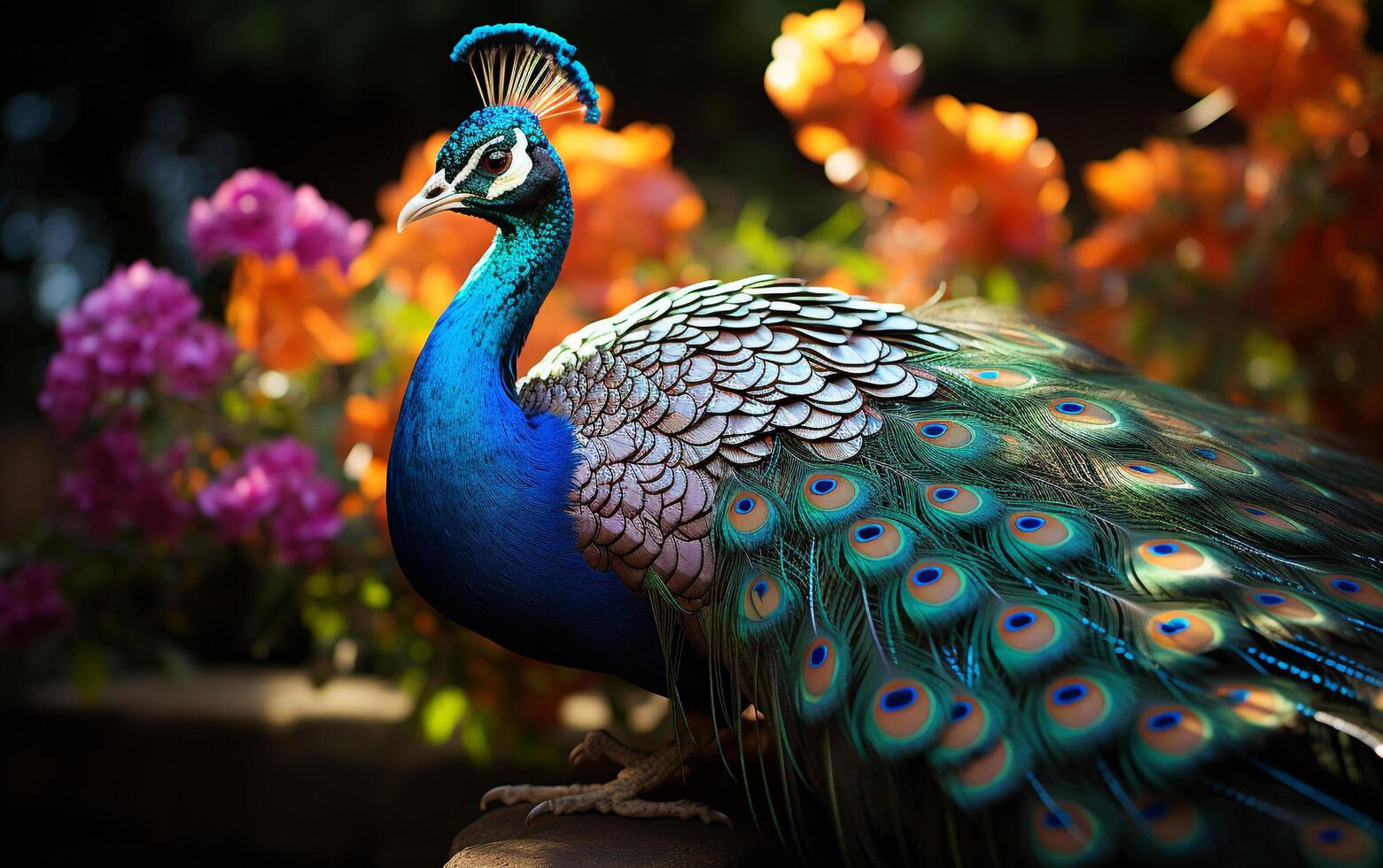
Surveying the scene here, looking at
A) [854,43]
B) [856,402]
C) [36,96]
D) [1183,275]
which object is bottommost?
[856,402]

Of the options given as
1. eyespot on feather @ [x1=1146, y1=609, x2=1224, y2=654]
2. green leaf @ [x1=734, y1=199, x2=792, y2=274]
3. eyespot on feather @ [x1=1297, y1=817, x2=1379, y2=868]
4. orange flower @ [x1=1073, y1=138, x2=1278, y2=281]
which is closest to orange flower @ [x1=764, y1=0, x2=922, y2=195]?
green leaf @ [x1=734, y1=199, x2=792, y2=274]

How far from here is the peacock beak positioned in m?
1.57

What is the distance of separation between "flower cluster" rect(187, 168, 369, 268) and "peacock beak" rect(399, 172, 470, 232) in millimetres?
687

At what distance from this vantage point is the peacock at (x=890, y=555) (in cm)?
120

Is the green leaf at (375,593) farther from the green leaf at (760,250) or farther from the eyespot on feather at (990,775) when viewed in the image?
the eyespot on feather at (990,775)

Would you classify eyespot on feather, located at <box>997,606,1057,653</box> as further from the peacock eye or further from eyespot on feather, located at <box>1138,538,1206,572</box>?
the peacock eye

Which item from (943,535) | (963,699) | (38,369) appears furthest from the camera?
(38,369)

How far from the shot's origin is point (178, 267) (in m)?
5.15

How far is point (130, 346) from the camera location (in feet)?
6.69

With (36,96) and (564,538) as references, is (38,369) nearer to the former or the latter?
(36,96)

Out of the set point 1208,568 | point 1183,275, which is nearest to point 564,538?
point 1208,568

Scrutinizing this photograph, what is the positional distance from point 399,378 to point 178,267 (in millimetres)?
3516

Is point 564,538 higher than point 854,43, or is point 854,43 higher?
point 854,43

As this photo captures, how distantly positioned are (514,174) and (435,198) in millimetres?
114
